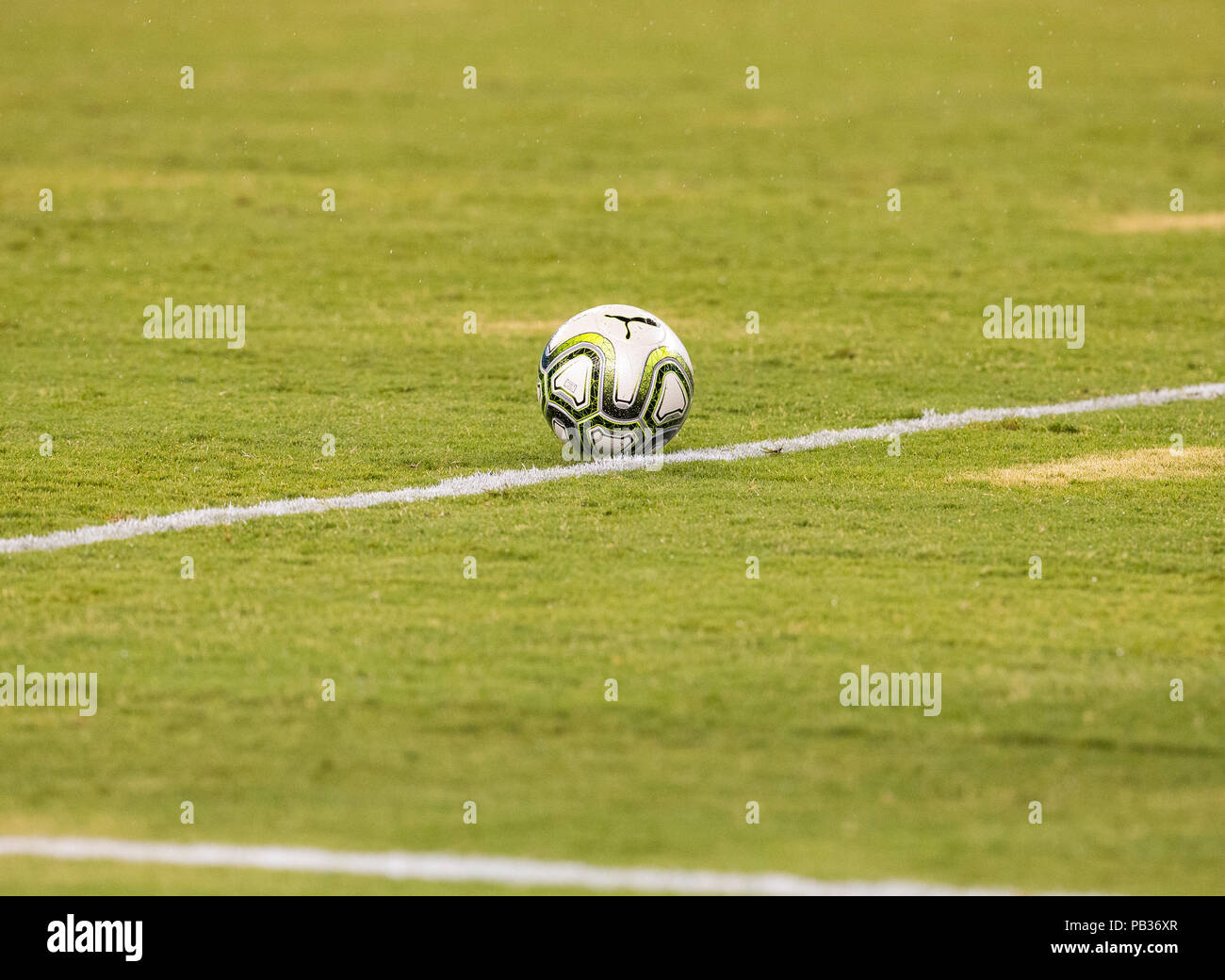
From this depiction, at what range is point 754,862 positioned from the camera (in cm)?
636

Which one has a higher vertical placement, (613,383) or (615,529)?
(613,383)

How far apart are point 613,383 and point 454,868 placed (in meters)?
5.69

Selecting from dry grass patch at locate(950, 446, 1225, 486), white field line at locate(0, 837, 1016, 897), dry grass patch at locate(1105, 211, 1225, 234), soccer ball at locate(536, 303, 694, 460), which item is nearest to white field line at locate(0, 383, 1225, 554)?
soccer ball at locate(536, 303, 694, 460)

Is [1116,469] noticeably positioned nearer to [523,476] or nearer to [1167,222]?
[523,476]

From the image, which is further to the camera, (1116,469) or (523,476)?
(1116,469)

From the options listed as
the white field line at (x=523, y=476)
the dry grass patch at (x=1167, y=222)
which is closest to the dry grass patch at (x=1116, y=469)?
the white field line at (x=523, y=476)

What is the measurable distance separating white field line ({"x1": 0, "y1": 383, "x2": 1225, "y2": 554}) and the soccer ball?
240 millimetres

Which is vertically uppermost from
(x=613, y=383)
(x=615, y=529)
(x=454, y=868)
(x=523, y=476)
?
(x=613, y=383)

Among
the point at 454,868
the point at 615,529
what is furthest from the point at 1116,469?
the point at 454,868

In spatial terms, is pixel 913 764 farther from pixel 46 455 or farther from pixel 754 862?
pixel 46 455

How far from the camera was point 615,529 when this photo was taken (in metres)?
10.4

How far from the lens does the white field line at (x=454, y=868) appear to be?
616 centimetres

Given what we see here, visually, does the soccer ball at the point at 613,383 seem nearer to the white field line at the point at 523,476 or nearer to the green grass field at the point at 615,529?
the white field line at the point at 523,476

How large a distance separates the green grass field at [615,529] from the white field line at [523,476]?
271 millimetres
